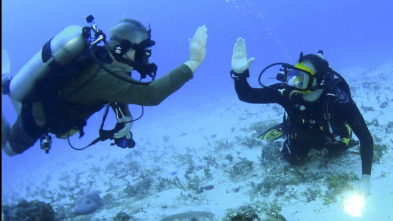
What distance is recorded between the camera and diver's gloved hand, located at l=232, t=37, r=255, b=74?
4859 mm

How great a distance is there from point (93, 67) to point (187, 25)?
553 ft

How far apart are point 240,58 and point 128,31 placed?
188 centimetres

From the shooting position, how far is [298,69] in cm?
467

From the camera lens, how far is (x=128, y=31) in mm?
3967

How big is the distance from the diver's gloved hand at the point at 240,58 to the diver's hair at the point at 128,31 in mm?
1555

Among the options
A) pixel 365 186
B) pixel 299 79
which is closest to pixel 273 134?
pixel 299 79

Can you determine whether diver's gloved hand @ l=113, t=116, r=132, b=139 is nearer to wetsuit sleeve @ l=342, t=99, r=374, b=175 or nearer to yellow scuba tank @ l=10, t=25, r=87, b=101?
yellow scuba tank @ l=10, t=25, r=87, b=101

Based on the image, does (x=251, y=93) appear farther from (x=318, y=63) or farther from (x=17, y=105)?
(x=17, y=105)

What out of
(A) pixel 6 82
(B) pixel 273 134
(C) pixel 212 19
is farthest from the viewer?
(C) pixel 212 19

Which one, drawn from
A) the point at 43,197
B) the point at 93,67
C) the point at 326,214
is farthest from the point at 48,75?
the point at 43,197

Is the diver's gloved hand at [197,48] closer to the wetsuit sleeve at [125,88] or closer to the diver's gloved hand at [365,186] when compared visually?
the wetsuit sleeve at [125,88]

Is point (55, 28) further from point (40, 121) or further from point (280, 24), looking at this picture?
point (40, 121)

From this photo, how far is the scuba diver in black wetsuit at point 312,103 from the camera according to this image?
4.70 metres

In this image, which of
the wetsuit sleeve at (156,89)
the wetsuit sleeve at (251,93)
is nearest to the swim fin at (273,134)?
the wetsuit sleeve at (251,93)
